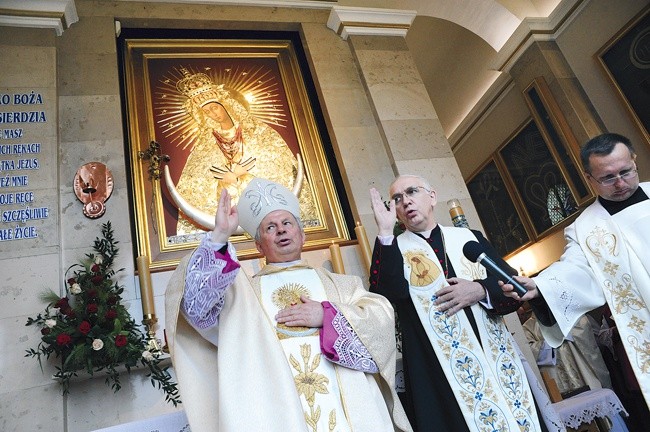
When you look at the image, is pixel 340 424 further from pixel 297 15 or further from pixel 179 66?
pixel 297 15

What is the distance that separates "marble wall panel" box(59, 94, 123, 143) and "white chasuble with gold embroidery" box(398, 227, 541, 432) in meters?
2.80

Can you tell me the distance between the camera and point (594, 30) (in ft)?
20.2

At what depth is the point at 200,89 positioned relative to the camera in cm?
492

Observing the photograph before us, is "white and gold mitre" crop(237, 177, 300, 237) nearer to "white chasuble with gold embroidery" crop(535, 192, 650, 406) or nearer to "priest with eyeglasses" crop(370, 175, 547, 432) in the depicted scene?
"priest with eyeglasses" crop(370, 175, 547, 432)

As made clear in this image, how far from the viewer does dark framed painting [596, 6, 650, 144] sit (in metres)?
5.67

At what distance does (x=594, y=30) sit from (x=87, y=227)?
6.07m

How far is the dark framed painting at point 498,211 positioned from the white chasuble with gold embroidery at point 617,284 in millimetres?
5850

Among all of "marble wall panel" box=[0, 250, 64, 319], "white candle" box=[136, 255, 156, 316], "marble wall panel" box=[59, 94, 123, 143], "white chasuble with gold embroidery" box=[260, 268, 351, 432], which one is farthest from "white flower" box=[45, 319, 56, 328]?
"marble wall panel" box=[59, 94, 123, 143]

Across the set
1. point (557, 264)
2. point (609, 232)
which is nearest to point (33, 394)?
point (557, 264)

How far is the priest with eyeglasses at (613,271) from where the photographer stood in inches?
87.7

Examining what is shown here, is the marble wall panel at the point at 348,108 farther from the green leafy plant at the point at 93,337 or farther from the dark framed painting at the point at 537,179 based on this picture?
the dark framed painting at the point at 537,179

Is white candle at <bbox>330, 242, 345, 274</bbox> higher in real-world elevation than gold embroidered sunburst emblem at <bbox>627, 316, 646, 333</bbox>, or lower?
higher

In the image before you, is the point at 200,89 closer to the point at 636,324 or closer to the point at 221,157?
the point at 221,157

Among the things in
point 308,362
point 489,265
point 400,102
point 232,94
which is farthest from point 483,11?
point 308,362
